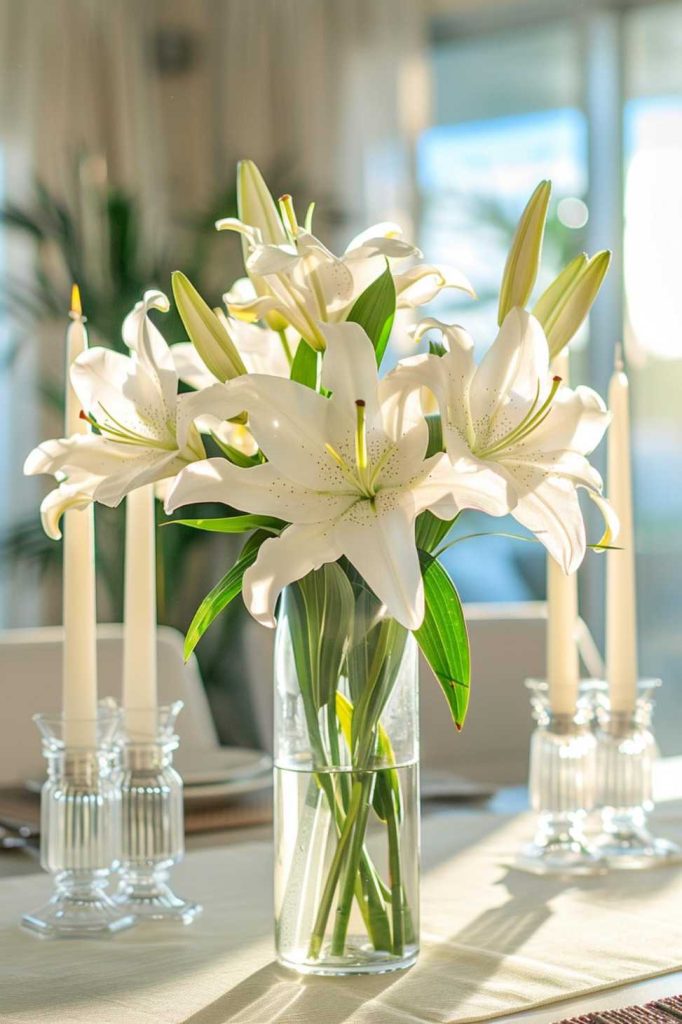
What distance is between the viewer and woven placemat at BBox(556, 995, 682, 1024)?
2.78ft

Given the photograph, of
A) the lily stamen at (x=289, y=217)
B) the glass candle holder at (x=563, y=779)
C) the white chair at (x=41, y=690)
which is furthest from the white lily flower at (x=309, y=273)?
the white chair at (x=41, y=690)

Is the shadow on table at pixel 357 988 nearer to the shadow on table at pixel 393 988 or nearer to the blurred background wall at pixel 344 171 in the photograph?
the shadow on table at pixel 393 988

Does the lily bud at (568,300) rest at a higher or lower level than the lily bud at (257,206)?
lower

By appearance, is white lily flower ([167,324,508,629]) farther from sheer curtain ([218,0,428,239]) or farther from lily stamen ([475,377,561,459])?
sheer curtain ([218,0,428,239])

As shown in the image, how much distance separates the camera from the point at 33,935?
1054mm

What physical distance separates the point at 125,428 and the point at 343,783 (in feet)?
0.92

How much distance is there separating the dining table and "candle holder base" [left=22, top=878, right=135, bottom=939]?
0.01 metres

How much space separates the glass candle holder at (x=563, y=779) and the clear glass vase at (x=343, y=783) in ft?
1.00

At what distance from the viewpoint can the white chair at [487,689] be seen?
2.17 meters

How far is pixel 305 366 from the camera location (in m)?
0.98

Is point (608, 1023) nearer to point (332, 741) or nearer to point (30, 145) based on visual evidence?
point (332, 741)

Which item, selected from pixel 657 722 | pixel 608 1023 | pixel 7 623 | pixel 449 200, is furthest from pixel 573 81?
pixel 608 1023

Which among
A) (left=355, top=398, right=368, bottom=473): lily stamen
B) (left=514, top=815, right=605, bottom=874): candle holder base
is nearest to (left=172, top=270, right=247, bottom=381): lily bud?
(left=355, top=398, right=368, bottom=473): lily stamen

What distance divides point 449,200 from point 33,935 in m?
3.68
